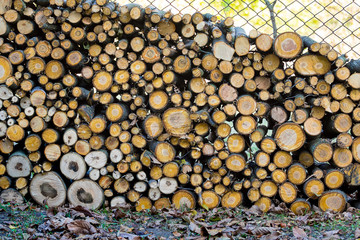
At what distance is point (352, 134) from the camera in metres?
2.98

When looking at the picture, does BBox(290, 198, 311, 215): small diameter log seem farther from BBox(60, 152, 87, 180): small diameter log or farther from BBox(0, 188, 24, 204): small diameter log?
BBox(0, 188, 24, 204): small diameter log

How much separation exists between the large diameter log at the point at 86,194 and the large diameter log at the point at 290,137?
1611mm

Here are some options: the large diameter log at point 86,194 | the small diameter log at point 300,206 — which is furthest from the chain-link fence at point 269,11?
the large diameter log at point 86,194

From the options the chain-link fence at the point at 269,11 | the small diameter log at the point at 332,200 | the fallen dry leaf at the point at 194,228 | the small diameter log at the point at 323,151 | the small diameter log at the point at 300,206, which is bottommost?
the fallen dry leaf at the point at 194,228

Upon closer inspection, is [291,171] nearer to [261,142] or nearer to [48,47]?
[261,142]

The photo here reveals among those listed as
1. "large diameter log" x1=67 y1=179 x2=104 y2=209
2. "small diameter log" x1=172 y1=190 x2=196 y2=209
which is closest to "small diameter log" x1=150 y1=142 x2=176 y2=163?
"small diameter log" x1=172 y1=190 x2=196 y2=209

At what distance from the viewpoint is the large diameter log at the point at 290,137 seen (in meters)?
2.88

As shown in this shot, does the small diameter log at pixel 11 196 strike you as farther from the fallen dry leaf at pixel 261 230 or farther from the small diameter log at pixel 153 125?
the fallen dry leaf at pixel 261 230

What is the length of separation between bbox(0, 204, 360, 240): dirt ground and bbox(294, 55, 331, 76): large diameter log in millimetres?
1176

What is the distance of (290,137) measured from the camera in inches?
114

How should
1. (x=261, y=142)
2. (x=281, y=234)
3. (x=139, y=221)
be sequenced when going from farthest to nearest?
(x=261, y=142) < (x=139, y=221) < (x=281, y=234)

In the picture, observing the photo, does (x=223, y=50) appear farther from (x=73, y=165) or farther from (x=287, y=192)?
(x=73, y=165)

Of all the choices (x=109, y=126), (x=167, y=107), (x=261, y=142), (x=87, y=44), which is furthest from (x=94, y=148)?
(x=261, y=142)

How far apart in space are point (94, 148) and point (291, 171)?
1711 mm
